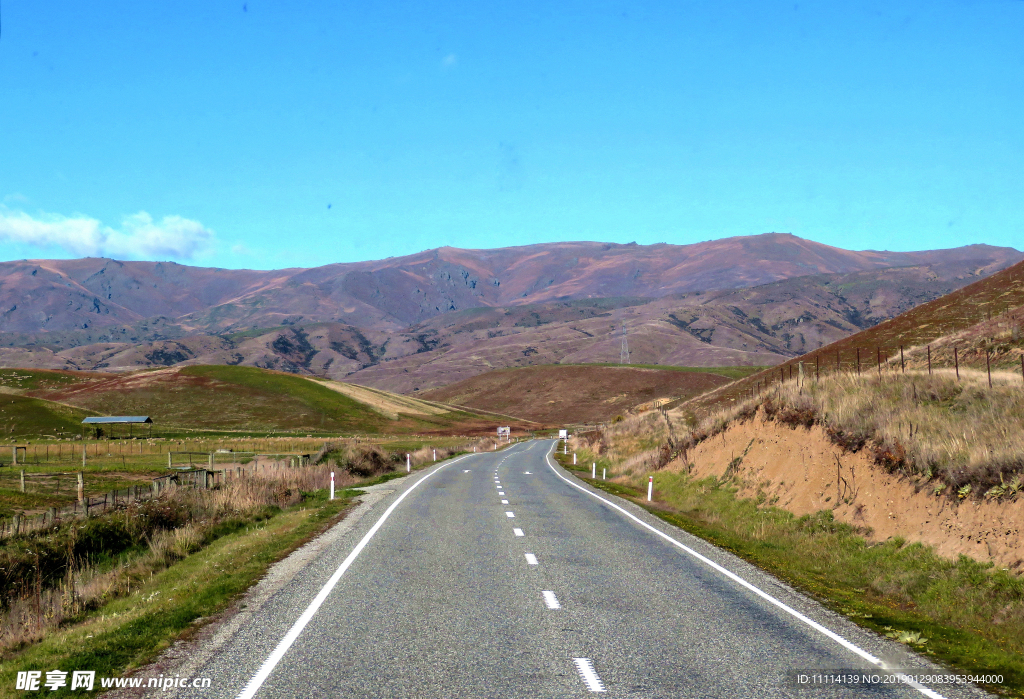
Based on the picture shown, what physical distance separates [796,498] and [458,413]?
459 ft

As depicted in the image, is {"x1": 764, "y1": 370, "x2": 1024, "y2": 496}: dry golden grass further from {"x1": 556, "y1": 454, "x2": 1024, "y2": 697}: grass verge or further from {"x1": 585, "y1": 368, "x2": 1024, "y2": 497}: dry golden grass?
{"x1": 556, "y1": 454, "x2": 1024, "y2": 697}: grass verge

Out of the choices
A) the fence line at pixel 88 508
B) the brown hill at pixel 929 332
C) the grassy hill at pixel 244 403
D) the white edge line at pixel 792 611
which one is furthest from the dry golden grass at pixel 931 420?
the grassy hill at pixel 244 403

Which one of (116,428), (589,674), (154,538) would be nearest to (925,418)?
(589,674)

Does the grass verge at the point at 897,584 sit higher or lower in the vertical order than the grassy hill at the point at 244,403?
lower

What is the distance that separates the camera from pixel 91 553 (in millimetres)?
21703

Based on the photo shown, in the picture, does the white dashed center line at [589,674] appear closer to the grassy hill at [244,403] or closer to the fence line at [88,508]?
the fence line at [88,508]

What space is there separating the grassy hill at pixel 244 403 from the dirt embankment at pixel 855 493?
8930cm

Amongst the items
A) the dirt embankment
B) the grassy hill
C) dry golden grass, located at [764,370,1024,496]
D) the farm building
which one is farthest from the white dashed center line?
the grassy hill

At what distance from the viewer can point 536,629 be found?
370 inches

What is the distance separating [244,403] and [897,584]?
410ft

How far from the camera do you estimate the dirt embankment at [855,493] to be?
42.5ft

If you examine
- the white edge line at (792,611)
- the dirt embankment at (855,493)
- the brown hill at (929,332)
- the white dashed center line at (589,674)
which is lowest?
the white edge line at (792,611)

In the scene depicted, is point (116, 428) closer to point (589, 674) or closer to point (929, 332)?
point (929, 332)

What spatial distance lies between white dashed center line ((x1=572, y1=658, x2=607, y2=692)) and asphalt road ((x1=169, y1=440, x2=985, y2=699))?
19 millimetres
